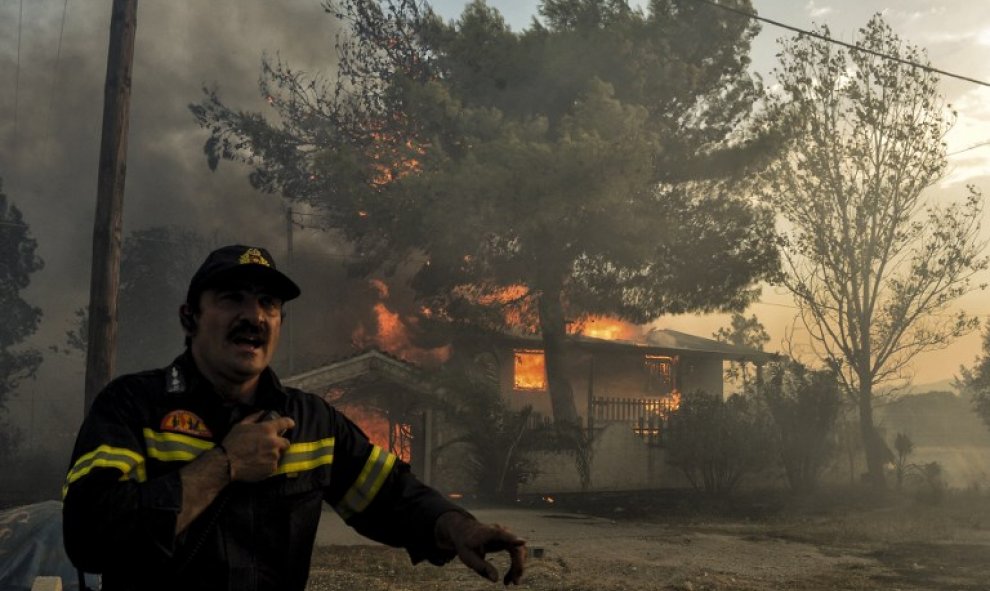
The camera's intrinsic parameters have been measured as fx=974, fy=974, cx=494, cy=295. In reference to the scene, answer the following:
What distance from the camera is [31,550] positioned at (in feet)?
20.8

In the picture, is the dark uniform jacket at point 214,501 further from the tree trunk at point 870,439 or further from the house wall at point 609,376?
the house wall at point 609,376

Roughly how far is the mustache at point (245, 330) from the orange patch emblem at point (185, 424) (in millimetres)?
226

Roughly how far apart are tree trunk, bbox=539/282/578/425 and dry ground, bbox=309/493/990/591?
5.95 m

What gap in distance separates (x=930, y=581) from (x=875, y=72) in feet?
53.5

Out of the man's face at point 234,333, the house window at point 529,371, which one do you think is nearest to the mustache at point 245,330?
the man's face at point 234,333

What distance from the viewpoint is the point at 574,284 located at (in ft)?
89.0

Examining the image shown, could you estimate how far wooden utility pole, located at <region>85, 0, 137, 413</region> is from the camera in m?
10.4

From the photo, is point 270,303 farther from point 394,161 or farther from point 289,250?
point 289,250

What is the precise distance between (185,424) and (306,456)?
33 centimetres

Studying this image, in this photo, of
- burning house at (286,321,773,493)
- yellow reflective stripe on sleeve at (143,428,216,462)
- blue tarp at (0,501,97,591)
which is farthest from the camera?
burning house at (286,321,773,493)

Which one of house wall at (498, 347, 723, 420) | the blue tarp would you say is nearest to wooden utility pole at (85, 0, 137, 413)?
the blue tarp

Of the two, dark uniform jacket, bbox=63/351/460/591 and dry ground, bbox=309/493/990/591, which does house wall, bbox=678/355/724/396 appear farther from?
dark uniform jacket, bbox=63/351/460/591

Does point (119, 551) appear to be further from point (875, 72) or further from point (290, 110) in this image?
point (290, 110)

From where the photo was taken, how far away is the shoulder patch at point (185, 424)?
7.59 ft
